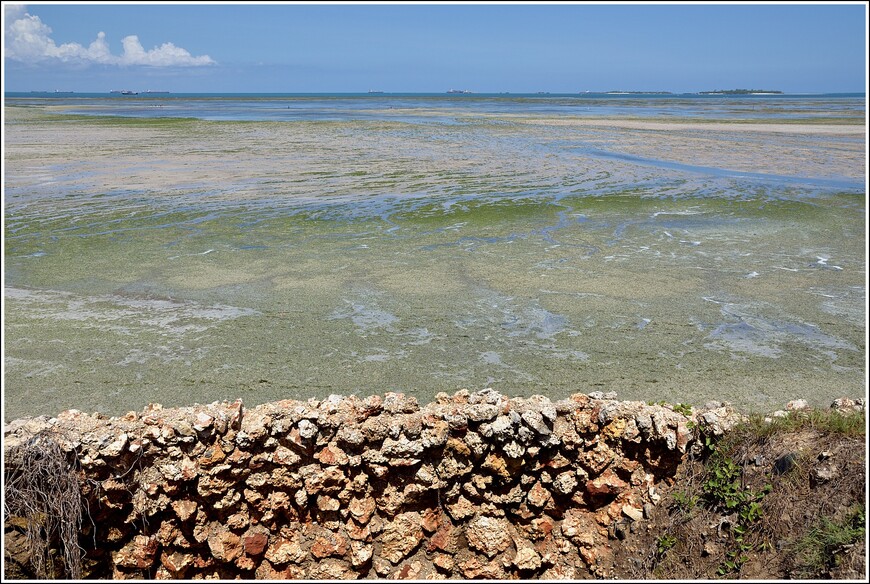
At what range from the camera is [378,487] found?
529 centimetres

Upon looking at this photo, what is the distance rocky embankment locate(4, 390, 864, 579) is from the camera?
16.5 feet

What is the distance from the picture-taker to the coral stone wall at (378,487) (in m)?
5.03

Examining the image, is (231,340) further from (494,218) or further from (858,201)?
(858,201)

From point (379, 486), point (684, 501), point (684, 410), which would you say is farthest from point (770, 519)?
point (379, 486)

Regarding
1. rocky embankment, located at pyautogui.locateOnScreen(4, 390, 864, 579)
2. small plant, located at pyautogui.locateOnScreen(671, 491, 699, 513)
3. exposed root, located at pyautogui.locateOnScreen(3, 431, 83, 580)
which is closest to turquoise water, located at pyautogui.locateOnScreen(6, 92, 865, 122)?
rocky embankment, located at pyautogui.locateOnScreen(4, 390, 864, 579)

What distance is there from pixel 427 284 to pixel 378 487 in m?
5.65

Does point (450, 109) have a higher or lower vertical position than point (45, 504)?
higher

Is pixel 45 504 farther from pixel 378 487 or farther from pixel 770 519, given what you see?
pixel 770 519

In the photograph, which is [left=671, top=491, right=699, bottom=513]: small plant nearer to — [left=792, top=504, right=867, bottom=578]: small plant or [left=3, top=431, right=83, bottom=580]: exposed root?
[left=792, top=504, right=867, bottom=578]: small plant

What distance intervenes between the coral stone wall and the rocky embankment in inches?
0.4

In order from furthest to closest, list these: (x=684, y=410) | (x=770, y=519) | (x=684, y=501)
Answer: (x=684, y=410)
(x=684, y=501)
(x=770, y=519)

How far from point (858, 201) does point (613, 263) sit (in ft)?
34.5

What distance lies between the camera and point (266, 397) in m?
7.09

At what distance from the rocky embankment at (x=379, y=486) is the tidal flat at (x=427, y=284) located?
181 cm
